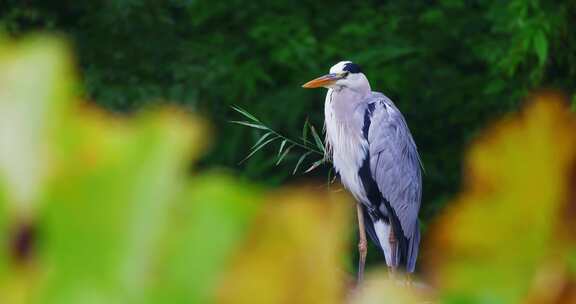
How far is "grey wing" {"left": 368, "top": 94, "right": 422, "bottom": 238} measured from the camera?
3793 millimetres

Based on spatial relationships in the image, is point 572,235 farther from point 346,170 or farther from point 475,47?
point 475,47

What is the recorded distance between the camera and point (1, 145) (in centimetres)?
17

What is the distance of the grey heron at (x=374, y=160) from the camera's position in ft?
12.3

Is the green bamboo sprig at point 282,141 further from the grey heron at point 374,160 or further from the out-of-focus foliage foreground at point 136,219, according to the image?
the out-of-focus foliage foreground at point 136,219

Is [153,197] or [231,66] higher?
[153,197]

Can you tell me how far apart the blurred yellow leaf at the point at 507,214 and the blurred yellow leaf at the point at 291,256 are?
0.02 m

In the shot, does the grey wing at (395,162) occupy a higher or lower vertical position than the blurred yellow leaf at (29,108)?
lower

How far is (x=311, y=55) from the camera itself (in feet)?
19.3

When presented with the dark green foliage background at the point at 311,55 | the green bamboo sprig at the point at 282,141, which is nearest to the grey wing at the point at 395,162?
the green bamboo sprig at the point at 282,141

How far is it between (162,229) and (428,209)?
5.56 meters

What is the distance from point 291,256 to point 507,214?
0.04 meters

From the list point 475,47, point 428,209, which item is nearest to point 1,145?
point 428,209

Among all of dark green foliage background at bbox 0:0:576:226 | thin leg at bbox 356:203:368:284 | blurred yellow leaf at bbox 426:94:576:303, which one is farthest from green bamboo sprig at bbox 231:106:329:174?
dark green foliage background at bbox 0:0:576:226

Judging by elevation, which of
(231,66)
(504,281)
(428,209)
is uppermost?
(504,281)
